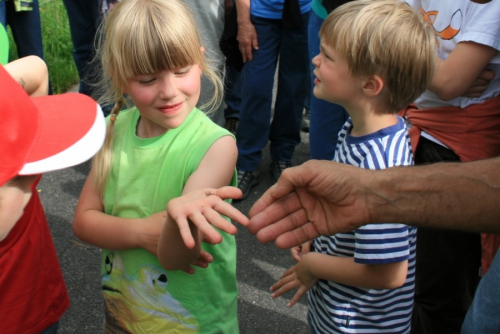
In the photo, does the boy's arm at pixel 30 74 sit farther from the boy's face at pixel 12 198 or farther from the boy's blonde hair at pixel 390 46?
the boy's blonde hair at pixel 390 46

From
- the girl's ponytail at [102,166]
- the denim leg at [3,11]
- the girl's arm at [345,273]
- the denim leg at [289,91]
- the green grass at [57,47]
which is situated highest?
the girl's ponytail at [102,166]

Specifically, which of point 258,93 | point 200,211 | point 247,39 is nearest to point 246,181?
point 258,93

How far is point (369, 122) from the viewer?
171 centimetres

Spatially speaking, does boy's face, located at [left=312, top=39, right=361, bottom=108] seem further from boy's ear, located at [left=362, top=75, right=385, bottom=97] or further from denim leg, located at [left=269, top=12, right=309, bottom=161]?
denim leg, located at [left=269, top=12, right=309, bottom=161]

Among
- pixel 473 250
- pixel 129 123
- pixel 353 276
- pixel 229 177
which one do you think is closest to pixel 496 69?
pixel 473 250

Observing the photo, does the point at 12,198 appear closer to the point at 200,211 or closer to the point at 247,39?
the point at 200,211

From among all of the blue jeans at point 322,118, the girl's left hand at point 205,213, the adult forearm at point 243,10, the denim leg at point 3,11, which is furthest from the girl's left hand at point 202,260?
the denim leg at point 3,11

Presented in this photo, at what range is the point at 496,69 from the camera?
1.94 meters

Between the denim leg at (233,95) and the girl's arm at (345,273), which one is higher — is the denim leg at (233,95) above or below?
below

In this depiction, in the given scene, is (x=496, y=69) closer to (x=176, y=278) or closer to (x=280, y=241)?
(x=280, y=241)

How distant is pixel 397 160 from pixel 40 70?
3.82ft

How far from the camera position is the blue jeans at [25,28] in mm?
4027

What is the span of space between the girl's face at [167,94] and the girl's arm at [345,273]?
2.06 feet

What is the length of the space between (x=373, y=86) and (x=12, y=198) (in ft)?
3.70
